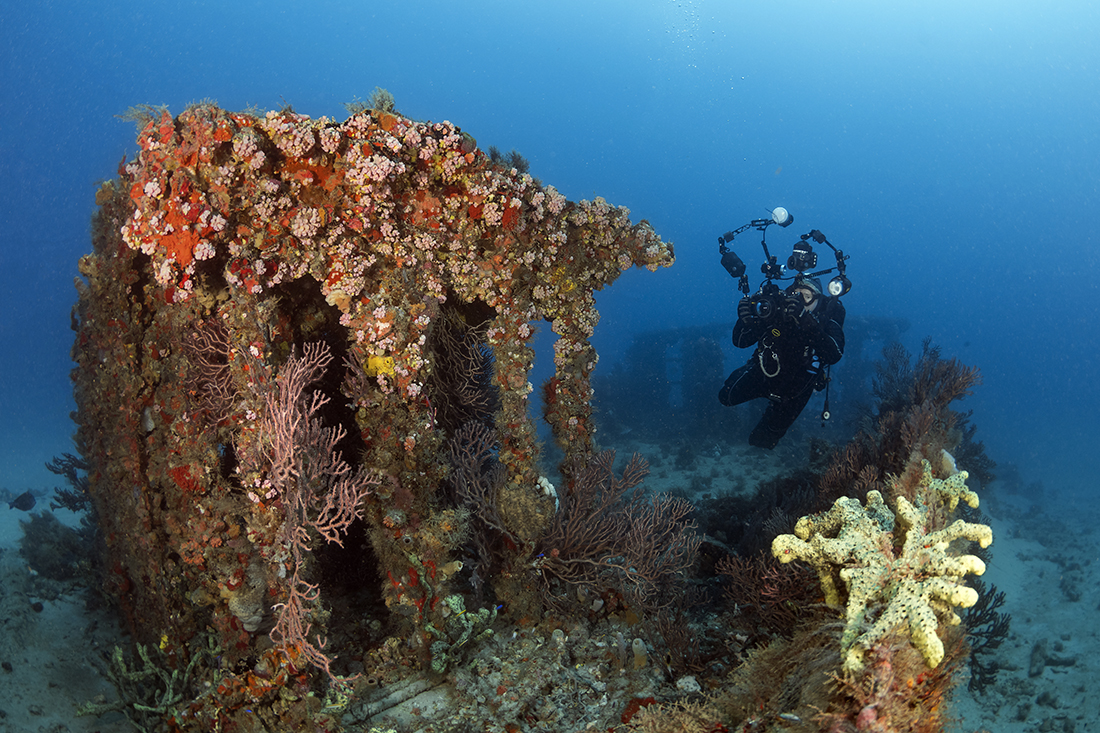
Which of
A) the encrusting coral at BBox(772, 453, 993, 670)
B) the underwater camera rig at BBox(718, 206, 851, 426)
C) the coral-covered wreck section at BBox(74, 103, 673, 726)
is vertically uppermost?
the underwater camera rig at BBox(718, 206, 851, 426)

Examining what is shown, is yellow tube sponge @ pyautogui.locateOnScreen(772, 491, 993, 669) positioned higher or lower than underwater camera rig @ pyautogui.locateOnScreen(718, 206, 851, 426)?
lower

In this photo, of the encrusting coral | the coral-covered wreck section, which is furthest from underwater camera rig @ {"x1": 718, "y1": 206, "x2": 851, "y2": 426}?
the encrusting coral

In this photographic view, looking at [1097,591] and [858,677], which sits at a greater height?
[858,677]

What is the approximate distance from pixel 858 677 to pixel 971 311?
465 ft

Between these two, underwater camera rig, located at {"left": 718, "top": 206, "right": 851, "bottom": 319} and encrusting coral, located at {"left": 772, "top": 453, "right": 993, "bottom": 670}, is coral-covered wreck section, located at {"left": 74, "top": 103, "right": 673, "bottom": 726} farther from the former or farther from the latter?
underwater camera rig, located at {"left": 718, "top": 206, "right": 851, "bottom": 319}

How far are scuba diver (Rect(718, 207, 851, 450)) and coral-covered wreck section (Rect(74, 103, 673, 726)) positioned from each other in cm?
466

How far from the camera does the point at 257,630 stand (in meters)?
3.90

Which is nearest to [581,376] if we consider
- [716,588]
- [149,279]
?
[716,588]

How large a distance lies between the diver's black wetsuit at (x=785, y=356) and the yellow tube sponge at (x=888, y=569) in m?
6.31

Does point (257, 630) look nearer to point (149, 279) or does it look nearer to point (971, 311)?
point (149, 279)

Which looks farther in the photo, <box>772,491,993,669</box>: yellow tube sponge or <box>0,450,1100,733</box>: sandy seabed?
<box>0,450,1100,733</box>: sandy seabed

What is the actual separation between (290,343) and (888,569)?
436 cm

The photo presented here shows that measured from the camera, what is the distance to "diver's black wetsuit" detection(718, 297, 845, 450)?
29.4ft

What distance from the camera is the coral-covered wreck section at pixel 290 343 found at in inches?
145
